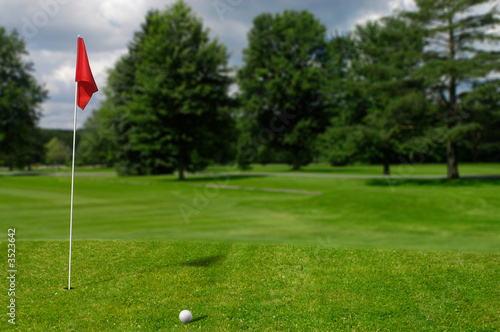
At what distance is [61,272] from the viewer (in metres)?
6.95

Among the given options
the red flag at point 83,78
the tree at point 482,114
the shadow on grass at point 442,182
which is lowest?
the shadow on grass at point 442,182

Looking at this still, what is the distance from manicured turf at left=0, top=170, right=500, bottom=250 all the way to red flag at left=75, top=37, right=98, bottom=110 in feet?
15.8

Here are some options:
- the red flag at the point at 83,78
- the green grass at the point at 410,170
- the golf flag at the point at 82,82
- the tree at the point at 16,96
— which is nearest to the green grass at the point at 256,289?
the golf flag at the point at 82,82

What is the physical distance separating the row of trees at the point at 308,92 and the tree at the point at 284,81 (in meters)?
0.17

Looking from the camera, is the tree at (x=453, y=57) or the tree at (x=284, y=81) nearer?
the tree at (x=453, y=57)

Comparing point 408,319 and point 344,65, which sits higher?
point 344,65

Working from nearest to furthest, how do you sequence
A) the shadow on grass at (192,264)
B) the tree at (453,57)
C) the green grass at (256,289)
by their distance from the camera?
the green grass at (256,289) → the shadow on grass at (192,264) → the tree at (453,57)

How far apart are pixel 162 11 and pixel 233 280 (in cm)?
3952

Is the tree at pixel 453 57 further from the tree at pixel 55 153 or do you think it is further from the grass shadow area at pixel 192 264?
the tree at pixel 55 153

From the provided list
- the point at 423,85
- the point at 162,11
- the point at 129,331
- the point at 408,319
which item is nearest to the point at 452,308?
the point at 408,319

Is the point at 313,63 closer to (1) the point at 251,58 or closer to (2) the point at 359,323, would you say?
(1) the point at 251,58

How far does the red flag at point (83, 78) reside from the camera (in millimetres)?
6520

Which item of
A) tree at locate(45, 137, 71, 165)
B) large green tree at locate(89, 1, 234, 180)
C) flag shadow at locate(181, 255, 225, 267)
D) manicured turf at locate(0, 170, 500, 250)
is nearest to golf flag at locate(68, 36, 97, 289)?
flag shadow at locate(181, 255, 225, 267)

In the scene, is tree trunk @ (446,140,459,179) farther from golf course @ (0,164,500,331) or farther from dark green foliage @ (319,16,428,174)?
golf course @ (0,164,500,331)
